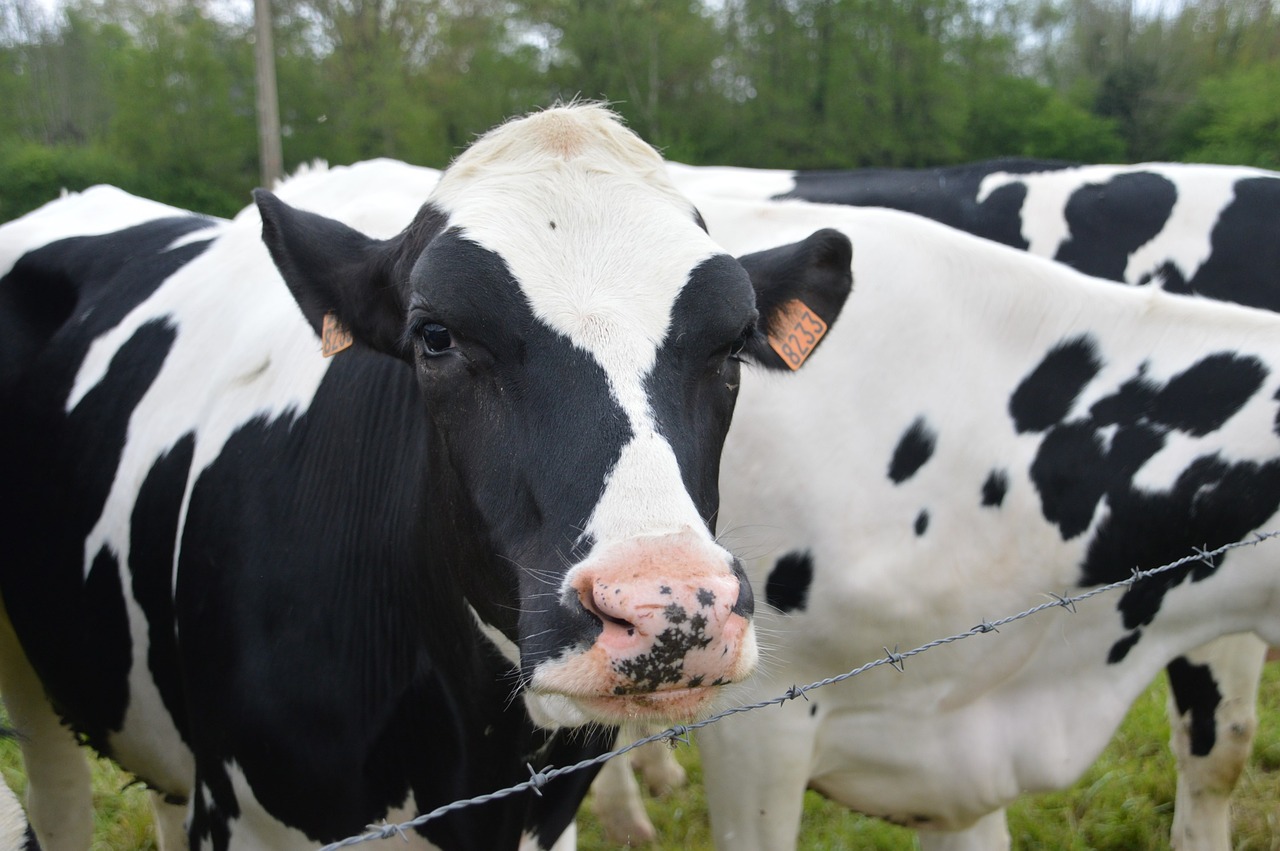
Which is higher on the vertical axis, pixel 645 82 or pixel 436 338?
pixel 436 338

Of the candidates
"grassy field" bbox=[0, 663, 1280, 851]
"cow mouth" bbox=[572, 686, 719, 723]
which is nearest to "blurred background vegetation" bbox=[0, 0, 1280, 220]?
"grassy field" bbox=[0, 663, 1280, 851]

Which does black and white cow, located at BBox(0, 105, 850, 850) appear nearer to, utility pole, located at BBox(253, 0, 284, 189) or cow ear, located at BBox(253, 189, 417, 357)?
cow ear, located at BBox(253, 189, 417, 357)

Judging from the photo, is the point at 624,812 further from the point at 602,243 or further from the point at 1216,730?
the point at 602,243

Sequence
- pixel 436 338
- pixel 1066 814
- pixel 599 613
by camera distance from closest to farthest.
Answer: pixel 599 613 → pixel 436 338 → pixel 1066 814

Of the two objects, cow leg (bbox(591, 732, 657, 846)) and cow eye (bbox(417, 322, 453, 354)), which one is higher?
cow eye (bbox(417, 322, 453, 354))

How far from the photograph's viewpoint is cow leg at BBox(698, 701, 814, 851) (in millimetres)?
2953

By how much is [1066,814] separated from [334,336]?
3.41m

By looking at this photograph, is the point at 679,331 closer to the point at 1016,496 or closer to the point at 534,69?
the point at 1016,496

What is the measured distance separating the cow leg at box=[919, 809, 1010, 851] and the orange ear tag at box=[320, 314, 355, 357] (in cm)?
225

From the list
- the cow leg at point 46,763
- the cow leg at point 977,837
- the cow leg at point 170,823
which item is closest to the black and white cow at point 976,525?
the cow leg at point 977,837

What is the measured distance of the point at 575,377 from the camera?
5.91 ft

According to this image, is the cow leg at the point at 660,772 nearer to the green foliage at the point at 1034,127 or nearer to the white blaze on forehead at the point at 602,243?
the white blaze on forehead at the point at 602,243

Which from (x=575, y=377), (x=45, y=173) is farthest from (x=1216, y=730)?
(x=45, y=173)

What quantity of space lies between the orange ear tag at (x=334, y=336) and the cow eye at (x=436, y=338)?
365mm
